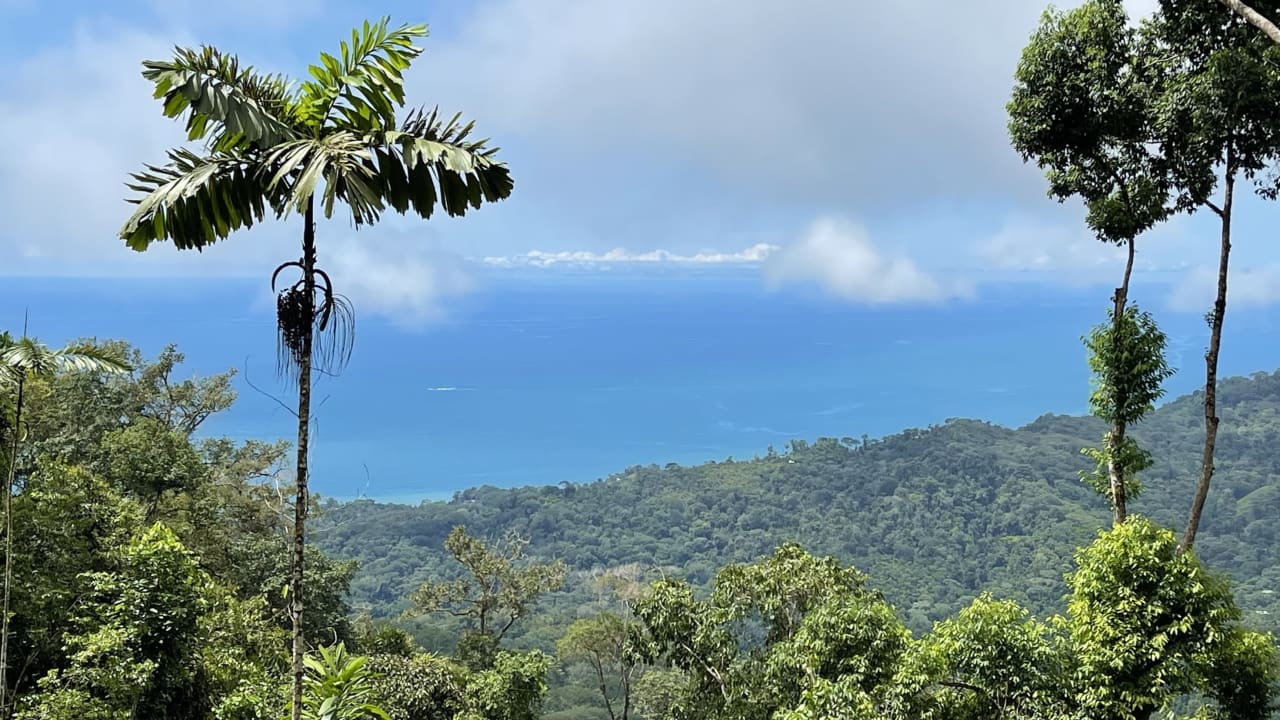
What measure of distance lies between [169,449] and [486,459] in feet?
336

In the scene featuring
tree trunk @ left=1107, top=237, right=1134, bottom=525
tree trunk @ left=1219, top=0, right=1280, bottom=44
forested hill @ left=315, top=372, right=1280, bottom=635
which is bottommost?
forested hill @ left=315, top=372, right=1280, bottom=635

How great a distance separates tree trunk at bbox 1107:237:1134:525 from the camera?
7156 mm

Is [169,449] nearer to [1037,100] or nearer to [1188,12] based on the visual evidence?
[1037,100]

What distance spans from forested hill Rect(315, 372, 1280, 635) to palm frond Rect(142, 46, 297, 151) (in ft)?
105

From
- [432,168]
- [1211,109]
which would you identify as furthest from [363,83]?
[1211,109]

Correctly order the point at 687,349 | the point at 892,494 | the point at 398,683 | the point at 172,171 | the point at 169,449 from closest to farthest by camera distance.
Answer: the point at 172,171 → the point at 398,683 → the point at 169,449 → the point at 892,494 → the point at 687,349

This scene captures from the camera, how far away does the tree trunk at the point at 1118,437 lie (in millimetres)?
7156

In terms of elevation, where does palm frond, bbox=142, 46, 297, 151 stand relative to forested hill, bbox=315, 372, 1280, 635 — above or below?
above

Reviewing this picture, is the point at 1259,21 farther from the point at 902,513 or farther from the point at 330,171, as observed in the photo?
the point at 902,513

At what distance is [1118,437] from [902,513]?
48.7m

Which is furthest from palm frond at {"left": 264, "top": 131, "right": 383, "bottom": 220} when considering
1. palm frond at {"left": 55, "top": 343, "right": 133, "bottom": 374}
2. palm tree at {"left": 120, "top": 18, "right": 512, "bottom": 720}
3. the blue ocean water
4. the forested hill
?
the blue ocean water

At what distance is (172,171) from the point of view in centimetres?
336

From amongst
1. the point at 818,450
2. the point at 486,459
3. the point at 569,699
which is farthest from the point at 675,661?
the point at 486,459

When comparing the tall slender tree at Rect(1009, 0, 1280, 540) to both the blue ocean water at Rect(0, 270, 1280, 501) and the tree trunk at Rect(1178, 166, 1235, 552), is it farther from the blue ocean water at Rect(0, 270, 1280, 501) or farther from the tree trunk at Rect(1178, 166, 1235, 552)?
the blue ocean water at Rect(0, 270, 1280, 501)
